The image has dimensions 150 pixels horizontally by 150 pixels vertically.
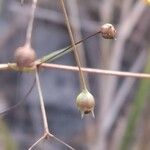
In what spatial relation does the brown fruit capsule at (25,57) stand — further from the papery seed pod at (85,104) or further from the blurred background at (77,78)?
the blurred background at (77,78)

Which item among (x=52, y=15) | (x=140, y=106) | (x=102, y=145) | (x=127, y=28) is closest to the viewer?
(x=140, y=106)

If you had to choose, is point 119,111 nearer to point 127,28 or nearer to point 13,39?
point 127,28

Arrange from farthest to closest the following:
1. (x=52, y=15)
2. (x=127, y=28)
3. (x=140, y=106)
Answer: (x=52, y=15) < (x=127, y=28) < (x=140, y=106)

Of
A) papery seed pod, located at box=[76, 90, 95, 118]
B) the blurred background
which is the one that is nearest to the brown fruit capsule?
papery seed pod, located at box=[76, 90, 95, 118]

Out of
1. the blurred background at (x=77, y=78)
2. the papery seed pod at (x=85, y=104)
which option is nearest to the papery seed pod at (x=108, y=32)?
the papery seed pod at (x=85, y=104)

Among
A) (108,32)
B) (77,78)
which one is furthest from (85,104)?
(77,78)

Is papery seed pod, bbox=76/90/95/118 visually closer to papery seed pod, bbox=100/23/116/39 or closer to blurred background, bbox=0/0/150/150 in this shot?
papery seed pod, bbox=100/23/116/39

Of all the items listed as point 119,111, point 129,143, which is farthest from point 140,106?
point 119,111
